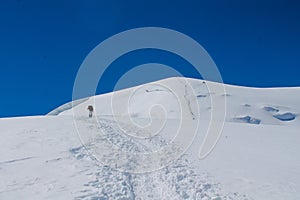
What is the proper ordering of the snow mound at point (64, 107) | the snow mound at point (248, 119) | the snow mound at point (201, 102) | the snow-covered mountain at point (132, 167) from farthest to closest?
the snow mound at point (64, 107) < the snow mound at point (201, 102) < the snow mound at point (248, 119) < the snow-covered mountain at point (132, 167)

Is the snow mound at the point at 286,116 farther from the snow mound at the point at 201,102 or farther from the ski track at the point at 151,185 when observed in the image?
the ski track at the point at 151,185

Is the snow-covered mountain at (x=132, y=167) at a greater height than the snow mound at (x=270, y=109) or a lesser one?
lesser

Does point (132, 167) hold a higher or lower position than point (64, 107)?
lower

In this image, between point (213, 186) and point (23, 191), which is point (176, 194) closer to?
point (213, 186)

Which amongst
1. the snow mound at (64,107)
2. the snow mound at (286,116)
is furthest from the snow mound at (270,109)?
the snow mound at (64,107)

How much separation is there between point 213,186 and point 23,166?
265 inches

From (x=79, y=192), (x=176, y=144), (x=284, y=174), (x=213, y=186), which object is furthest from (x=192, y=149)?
(x=79, y=192)

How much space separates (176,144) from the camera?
1927 cm

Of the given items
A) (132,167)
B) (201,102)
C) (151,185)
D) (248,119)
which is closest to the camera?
(151,185)

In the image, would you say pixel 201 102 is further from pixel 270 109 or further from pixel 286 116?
pixel 286 116


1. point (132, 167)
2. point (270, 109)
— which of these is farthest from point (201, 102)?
point (132, 167)

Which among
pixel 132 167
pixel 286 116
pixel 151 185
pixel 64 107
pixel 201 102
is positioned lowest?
pixel 151 185

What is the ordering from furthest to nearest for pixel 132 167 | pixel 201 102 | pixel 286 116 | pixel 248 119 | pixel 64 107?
pixel 64 107
pixel 201 102
pixel 286 116
pixel 248 119
pixel 132 167

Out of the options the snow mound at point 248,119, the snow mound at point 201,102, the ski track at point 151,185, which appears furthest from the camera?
the snow mound at point 201,102
